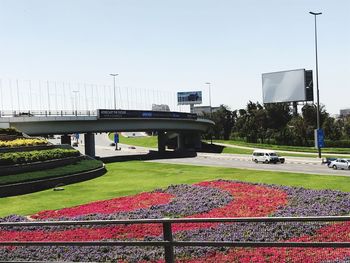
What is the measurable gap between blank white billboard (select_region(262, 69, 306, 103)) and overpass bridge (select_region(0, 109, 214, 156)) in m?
23.4

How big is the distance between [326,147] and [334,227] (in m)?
80.5

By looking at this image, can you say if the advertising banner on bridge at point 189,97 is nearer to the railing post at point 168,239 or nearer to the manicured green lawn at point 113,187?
the manicured green lawn at point 113,187

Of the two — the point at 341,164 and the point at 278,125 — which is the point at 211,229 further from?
the point at 278,125

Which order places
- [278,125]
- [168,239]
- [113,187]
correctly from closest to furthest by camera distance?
1. [168,239]
2. [113,187]
3. [278,125]

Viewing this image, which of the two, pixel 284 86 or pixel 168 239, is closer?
pixel 168 239

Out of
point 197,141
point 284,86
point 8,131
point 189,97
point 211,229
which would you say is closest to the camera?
point 211,229

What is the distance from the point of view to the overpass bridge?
6756cm

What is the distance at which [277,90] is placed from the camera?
386 ft

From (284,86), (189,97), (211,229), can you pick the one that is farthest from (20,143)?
(189,97)

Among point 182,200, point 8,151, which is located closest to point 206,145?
point 8,151

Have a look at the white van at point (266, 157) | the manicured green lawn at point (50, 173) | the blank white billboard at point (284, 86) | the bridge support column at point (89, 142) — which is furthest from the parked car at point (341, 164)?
the blank white billboard at point (284, 86)

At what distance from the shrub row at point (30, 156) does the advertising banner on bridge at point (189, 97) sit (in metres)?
101

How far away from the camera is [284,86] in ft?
379

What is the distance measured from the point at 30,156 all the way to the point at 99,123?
3210cm
